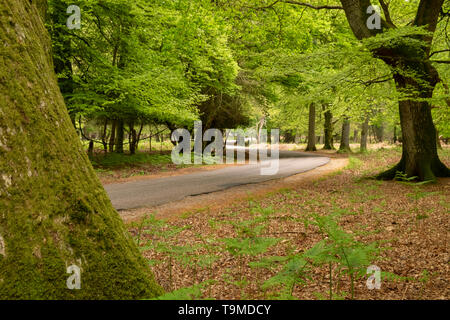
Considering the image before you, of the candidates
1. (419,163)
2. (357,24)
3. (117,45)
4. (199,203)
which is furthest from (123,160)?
(419,163)

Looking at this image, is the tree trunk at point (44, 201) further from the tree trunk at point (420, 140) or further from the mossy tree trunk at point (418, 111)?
the tree trunk at point (420, 140)

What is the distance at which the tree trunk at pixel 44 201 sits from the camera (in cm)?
153

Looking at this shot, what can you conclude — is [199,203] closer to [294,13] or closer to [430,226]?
[430,226]

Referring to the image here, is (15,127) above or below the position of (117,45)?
below

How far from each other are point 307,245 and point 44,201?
12.7ft

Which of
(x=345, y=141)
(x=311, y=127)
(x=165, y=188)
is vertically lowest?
(x=165, y=188)

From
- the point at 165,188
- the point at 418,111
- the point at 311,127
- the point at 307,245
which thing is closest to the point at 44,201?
the point at 307,245

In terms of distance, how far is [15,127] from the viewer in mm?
1647

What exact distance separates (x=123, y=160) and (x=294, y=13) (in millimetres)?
12075

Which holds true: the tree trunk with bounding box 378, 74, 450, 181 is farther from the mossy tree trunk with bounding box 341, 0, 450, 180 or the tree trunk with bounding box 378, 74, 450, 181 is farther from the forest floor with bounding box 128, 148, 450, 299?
the forest floor with bounding box 128, 148, 450, 299

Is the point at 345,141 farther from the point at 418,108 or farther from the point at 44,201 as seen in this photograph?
the point at 44,201

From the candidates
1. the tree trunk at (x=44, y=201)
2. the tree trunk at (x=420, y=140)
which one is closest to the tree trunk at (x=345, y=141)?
the tree trunk at (x=420, y=140)

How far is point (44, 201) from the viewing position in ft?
5.43
